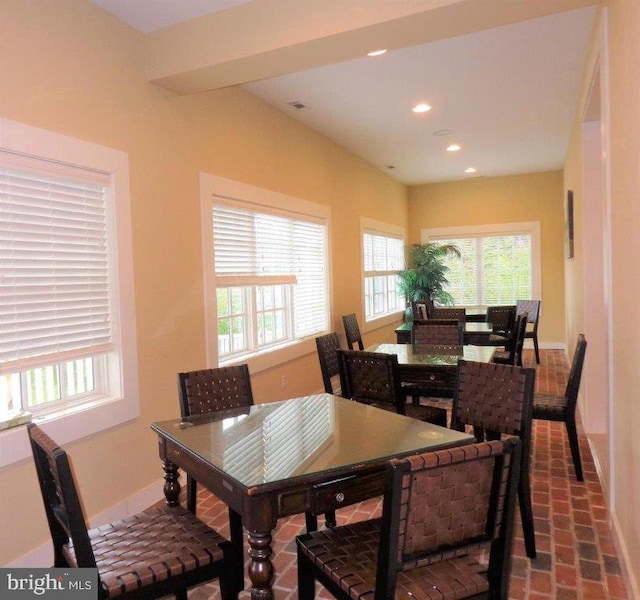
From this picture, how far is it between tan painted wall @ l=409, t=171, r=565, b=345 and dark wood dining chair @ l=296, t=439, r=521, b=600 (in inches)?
302

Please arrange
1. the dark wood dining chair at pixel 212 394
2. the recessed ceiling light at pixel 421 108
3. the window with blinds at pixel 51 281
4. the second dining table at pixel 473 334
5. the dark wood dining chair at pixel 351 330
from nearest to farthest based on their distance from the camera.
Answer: the window with blinds at pixel 51 281 < the dark wood dining chair at pixel 212 394 < the recessed ceiling light at pixel 421 108 < the second dining table at pixel 473 334 < the dark wood dining chair at pixel 351 330

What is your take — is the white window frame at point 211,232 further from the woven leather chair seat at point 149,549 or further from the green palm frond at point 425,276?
the green palm frond at point 425,276

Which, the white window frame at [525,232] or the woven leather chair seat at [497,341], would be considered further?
the white window frame at [525,232]

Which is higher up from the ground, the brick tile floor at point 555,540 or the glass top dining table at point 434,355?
the glass top dining table at point 434,355

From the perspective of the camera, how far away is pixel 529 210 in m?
8.41

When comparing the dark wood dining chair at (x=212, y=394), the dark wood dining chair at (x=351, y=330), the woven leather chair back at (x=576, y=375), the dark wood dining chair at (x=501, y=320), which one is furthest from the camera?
the dark wood dining chair at (x=501, y=320)

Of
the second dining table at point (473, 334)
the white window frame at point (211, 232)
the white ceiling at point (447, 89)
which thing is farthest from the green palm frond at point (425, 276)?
the white window frame at point (211, 232)

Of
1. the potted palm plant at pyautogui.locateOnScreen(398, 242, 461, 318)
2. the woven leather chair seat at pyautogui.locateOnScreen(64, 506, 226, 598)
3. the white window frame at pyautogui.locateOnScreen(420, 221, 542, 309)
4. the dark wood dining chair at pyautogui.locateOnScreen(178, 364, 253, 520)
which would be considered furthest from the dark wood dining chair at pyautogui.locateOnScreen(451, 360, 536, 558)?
the white window frame at pyautogui.locateOnScreen(420, 221, 542, 309)

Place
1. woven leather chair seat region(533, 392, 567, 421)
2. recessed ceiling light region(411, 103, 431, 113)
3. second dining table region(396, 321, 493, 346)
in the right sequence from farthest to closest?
second dining table region(396, 321, 493, 346) → recessed ceiling light region(411, 103, 431, 113) → woven leather chair seat region(533, 392, 567, 421)

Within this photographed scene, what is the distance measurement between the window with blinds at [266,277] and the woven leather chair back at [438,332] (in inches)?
47.1

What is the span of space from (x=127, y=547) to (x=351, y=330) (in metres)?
4.32

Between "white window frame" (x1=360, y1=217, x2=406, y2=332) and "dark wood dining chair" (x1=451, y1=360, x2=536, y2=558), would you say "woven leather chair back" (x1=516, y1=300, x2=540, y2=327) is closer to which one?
"white window frame" (x1=360, y1=217, x2=406, y2=332)

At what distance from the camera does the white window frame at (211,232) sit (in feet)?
11.8

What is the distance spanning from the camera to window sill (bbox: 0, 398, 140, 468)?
7.30 ft
